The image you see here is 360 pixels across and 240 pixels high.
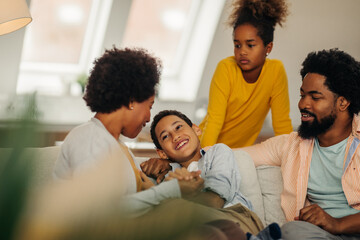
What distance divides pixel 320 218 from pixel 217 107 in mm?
1034

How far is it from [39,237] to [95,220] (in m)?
0.04

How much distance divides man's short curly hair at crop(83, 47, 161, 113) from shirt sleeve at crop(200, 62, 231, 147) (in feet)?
3.77

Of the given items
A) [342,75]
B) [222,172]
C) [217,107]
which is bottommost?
[222,172]

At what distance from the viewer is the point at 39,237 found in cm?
29

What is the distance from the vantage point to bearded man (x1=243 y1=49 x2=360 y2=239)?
1.86 m

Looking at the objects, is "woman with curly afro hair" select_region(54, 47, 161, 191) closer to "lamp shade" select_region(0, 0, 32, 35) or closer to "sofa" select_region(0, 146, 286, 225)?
"sofa" select_region(0, 146, 286, 225)

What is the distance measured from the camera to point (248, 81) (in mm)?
2721

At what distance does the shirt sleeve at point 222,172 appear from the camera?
1752mm

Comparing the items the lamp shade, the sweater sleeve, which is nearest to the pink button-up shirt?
the sweater sleeve

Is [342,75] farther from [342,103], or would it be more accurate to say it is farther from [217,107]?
[217,107]

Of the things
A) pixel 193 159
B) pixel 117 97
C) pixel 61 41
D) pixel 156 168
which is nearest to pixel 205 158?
pixel 193 159

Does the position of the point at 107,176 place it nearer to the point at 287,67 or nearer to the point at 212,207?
the point at 212,207

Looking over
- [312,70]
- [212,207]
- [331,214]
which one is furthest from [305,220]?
[212,207]

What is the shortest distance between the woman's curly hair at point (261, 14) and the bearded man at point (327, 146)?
666mm
